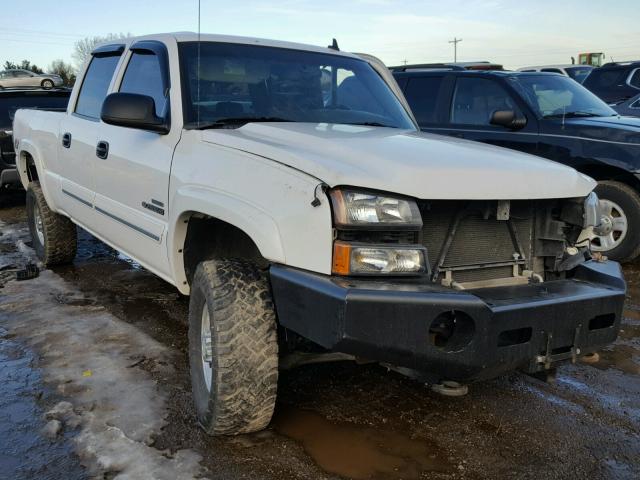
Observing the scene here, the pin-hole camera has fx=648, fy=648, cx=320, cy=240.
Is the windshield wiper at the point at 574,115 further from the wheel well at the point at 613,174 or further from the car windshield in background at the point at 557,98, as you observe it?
the wheel well at the point at 613,174

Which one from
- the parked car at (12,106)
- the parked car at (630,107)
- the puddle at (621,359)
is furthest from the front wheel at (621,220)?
the parked car at (12,106)

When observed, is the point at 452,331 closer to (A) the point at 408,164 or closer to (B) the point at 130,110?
(A) the point at 408,164

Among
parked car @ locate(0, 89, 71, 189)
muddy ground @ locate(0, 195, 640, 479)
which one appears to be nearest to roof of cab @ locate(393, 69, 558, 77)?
muddy ground @ locate(0, 195, 640, 479)

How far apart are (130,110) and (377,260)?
5.48ft

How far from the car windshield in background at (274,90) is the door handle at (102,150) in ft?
3.14

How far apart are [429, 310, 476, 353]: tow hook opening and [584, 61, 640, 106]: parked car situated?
10.7m

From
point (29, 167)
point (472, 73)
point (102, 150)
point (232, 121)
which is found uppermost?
point (472, 73)

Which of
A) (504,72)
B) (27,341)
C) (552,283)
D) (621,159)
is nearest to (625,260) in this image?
(621,159)

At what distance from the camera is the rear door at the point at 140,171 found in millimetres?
3541

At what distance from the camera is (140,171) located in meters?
3.74

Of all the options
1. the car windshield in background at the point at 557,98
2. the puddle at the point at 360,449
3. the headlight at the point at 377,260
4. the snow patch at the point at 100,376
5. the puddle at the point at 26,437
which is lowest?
the puddle at the point at 26,437

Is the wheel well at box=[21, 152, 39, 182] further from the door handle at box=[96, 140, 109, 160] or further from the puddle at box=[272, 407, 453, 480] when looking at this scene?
the puddle at box=[272, 407, 453, 480]

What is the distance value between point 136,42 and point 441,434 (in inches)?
122

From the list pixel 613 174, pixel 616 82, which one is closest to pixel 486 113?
pixel 613 174
